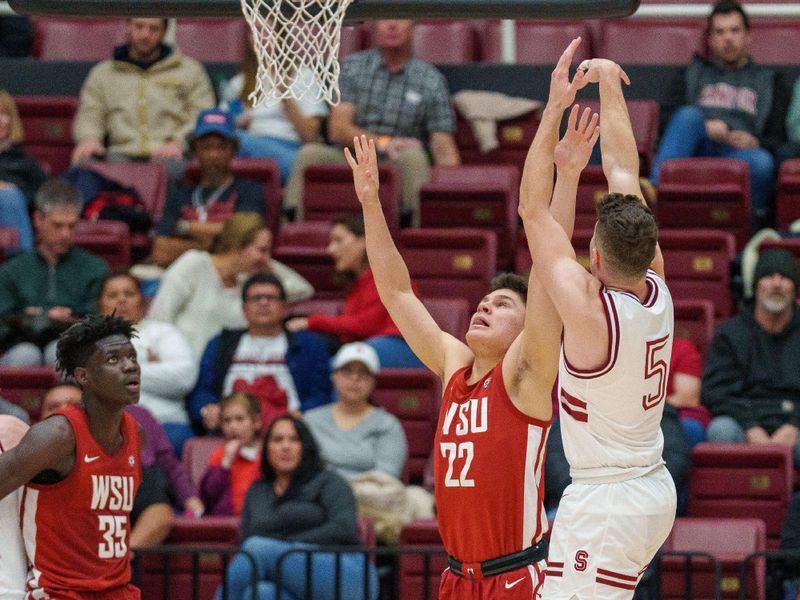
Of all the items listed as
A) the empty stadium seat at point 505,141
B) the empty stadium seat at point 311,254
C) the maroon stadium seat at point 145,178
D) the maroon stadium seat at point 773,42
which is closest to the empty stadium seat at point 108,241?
the maroon stadium seat at point 145,178

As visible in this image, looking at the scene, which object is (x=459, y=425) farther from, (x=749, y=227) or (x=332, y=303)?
(x=749, y=227)

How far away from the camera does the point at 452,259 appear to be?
32.2 feet

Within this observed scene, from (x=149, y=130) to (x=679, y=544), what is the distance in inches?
197

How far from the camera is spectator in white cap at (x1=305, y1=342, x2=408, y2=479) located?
8.41 metres

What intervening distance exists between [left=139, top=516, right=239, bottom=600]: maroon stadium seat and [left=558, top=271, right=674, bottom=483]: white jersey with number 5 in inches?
121

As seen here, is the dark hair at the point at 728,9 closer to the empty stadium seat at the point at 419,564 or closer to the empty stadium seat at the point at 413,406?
the empty stadium seat at the point at 413,406

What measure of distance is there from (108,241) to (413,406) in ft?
7.76

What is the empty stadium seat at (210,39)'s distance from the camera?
479 inches

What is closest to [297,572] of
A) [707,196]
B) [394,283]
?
[394,283]

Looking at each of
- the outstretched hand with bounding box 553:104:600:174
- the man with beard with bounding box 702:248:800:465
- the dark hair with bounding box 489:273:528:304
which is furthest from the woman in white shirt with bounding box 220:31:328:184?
the outstretched hand with bounding box 553:104:600:174

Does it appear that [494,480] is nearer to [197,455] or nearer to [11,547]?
[11,547]

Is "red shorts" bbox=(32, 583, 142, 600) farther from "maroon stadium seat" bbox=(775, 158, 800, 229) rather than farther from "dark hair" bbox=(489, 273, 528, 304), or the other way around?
"maroon stadium seat" bbox=(775, 158, 800, 229)

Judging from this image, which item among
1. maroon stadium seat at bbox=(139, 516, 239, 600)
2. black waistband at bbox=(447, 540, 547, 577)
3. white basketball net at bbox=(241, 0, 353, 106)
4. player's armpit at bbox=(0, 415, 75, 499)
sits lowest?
maroon stadium seat at bbox=(139, 516, 239, 600)

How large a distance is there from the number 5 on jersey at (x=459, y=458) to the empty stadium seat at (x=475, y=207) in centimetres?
471
